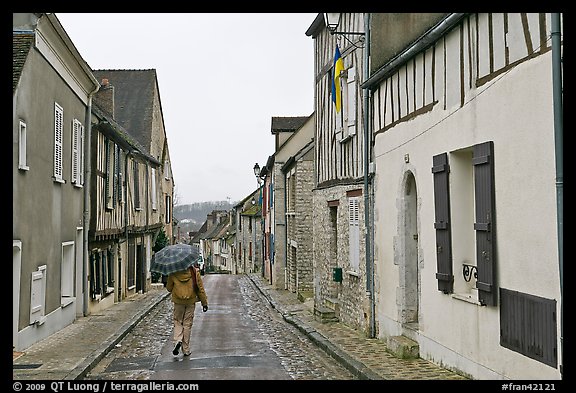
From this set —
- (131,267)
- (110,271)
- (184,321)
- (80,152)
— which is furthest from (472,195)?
(131,267)

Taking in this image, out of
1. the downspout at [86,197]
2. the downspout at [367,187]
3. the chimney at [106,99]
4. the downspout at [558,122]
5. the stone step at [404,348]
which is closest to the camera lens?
the downspout at [558,122]

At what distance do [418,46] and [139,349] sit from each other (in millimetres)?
6588

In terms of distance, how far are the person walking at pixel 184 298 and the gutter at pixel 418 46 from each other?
160 inches

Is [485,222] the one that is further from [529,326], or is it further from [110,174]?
[110,174]

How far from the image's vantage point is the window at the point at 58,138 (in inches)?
512

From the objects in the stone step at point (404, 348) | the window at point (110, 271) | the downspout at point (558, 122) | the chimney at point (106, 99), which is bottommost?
the stone step at point (404, 348)

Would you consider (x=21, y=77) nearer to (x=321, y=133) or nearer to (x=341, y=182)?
(x=341, y=182)

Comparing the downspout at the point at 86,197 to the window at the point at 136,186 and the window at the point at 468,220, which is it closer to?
the window at the point at 136,186

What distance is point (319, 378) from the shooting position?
929 cm

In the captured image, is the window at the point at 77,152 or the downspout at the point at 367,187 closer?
the downspout at the point at 367,187

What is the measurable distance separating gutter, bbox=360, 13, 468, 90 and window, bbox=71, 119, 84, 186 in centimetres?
619

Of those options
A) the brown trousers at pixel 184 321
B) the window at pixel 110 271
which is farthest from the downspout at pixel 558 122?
the window at pixel 110 271
